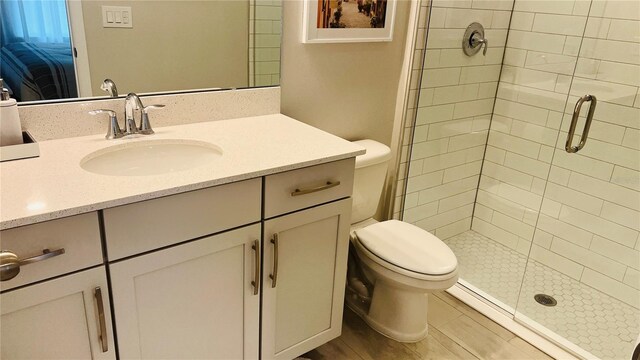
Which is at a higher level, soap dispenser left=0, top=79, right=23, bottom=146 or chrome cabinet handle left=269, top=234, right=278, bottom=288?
soap dispenser left=0, top=79, right=23, bottom=146

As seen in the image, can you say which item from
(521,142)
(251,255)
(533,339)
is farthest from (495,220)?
(251,255)

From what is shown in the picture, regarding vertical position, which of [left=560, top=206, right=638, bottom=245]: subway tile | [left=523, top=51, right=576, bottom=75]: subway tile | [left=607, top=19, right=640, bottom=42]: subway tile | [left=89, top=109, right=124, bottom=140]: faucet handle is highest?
[left=607, top=19, right=640, bottom=42]: subway tile

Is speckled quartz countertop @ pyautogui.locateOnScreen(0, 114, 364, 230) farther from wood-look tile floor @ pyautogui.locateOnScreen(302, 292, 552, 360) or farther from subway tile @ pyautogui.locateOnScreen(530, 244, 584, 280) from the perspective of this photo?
subway tile @ pyautogui.locateOnScreen(530, 244, 584, 280)

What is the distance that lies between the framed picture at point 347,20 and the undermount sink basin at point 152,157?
0.64 m

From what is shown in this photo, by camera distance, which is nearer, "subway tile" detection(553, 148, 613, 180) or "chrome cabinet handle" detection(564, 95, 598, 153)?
"chrome cabinet handle" detection(564, 95, 598, 153)

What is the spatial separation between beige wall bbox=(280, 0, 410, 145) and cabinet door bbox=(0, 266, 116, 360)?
1.06 metres

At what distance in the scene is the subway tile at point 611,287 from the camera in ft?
7.67

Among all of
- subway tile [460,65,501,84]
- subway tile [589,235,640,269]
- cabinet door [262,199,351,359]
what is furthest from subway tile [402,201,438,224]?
cabinet door [262,199,351,359]

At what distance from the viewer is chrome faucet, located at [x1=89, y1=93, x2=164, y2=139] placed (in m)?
1.54

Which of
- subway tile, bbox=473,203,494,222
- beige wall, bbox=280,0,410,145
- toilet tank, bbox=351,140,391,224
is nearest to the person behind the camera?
beige wall, bbox=280,0,410,145

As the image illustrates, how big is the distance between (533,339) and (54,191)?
1.93 m

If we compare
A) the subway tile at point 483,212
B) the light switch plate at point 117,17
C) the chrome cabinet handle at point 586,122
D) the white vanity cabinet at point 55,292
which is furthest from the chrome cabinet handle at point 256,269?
the subway tile at point 483,212

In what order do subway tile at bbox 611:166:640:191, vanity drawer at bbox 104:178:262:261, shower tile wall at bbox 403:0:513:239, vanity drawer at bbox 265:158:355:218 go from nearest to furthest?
vanity drawer at bbox 104:178:262:261 < vanity drawer at bbox 265:158:355:218 < subway tile at bbox 611:166:640:191 < shower tile wall at bbox 403:0:513:239

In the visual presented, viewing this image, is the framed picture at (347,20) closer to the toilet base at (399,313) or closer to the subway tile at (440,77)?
the subway tile at (440,77)
